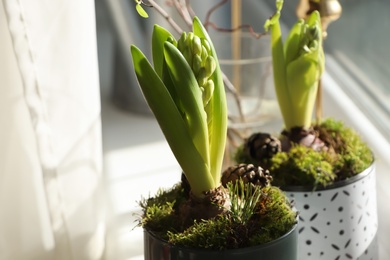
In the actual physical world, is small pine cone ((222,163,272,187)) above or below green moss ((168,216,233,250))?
above

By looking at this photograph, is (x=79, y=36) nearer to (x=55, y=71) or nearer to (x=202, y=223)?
(x=55, y=71)

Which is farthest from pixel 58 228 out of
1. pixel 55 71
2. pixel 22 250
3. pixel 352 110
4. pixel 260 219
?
pixel 352 110

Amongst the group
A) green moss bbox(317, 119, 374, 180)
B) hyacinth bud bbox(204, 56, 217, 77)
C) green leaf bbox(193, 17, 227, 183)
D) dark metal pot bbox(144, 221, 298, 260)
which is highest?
hyacinth bud bbox(204, 56, 217, 77)

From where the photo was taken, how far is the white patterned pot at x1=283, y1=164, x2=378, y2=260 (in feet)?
2.56

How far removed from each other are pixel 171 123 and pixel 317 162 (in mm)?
232

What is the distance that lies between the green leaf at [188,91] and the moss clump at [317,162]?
7.2 inches

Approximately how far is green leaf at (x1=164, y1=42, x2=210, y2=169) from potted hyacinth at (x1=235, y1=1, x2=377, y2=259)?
183 millimetres

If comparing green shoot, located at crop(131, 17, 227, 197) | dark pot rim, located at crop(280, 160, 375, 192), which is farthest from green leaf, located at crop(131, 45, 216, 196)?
dark pot rim, located at crop(280, 160, 375, 192)

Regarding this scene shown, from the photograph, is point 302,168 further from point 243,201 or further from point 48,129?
point 48,129

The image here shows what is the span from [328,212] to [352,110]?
42 centimetres

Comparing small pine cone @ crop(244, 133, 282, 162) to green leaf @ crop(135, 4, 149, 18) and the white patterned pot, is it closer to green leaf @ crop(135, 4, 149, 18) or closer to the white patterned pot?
the white patterned pot

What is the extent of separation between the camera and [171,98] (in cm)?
63

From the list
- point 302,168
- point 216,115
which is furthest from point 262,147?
point 216,115

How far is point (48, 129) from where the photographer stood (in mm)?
818
